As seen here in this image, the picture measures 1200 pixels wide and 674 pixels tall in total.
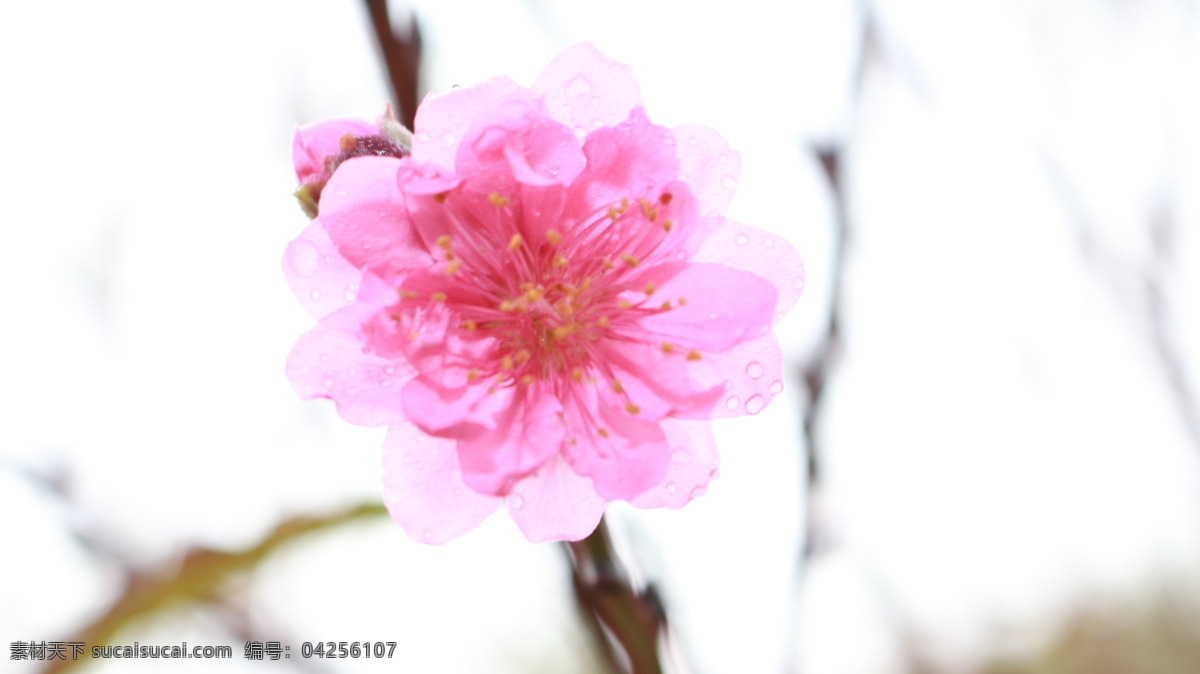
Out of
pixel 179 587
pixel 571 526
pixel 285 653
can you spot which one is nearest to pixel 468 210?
pixel 571 526

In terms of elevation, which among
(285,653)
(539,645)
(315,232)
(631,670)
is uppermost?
(315,232)

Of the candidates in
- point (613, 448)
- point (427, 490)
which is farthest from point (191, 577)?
point (613, 448)

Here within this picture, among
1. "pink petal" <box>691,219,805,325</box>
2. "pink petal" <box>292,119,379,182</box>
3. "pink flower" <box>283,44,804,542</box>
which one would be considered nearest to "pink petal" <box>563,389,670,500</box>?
"pink flower" <box>283,44,804,542</box>

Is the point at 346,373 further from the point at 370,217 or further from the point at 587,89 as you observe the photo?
the point at 587,89

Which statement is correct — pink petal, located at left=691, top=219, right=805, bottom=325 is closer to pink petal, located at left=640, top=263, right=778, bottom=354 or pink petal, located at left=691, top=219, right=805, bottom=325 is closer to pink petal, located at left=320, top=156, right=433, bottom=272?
pink petal, located at left=640, top=263, right=778, bottom=354

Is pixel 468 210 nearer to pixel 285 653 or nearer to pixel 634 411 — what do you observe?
pixel 634 411

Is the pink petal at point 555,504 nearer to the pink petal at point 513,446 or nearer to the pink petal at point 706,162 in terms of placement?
the pink petal at point 513,446

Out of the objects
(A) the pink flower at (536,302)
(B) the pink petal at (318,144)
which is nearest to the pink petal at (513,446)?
(A) the pink flower at (536,302)
